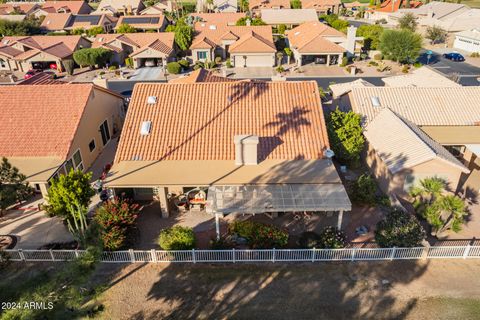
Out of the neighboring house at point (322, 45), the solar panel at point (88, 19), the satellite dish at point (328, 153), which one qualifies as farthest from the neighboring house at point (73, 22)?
the satellite dish at point (328, 153)

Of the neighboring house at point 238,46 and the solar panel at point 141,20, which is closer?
the neighboring house at point 238,46

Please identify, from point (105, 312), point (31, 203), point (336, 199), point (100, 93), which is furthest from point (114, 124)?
point (336, 199)

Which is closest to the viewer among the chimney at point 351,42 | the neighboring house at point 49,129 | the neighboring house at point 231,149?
the neighboring house at point 231,149

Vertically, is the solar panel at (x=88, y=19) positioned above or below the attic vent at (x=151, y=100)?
below

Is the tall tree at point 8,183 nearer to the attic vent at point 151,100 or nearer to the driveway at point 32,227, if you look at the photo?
the driveway at point 32,227

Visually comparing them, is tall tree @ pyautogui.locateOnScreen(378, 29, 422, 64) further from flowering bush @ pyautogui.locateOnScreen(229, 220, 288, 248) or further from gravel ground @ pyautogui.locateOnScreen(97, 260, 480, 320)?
flowering bush @ pyautogui.locateOnScreen(229, 220, 288, 248)

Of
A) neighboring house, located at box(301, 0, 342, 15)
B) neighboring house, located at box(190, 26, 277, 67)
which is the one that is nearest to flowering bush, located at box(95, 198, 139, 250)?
neighboring house, located at box(190, 26, 277, 67)
